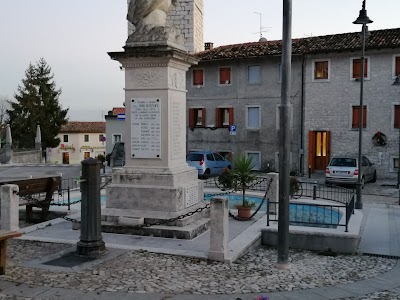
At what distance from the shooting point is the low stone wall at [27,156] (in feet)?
134

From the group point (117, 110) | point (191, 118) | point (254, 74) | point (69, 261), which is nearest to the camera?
point (69, 261)

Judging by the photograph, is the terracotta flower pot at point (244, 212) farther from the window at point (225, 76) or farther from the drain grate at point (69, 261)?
the window at point (225, 76)

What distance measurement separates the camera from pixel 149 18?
1069cm

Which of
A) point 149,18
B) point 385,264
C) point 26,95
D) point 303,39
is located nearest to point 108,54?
point 149,18

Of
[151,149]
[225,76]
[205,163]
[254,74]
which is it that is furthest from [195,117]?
[151,149]

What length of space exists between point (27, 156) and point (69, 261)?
3770 cm

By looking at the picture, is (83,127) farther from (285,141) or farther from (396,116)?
(285,141)

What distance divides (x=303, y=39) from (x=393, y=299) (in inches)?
1036

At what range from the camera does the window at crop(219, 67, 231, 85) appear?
31.2m

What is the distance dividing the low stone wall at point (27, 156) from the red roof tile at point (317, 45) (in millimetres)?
19675

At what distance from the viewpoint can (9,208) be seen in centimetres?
988

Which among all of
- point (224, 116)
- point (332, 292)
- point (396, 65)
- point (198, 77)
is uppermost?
point (198, 77)

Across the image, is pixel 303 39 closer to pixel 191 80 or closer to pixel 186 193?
pixel 191 80

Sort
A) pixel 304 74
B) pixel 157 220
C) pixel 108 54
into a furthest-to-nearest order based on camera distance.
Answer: pixel 304 74 → pixel 108 54 → pixel 157 220
